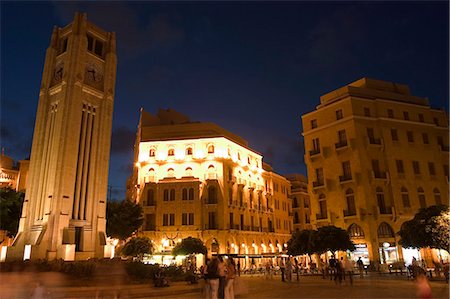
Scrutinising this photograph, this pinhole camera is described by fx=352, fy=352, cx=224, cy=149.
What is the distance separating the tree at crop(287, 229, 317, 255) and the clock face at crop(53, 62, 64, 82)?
29008mm

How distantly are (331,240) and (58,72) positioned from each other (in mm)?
32194

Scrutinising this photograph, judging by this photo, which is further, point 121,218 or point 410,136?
point 410,136

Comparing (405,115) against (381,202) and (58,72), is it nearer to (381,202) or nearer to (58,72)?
(381,202)

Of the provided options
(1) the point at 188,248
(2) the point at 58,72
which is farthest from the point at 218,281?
(2) the point at 58,72

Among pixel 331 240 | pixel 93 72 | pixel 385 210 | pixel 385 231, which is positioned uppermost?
pixel 93 72

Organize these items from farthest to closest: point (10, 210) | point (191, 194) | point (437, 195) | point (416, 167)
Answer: point (191, 194) → point (416, 167) → point (437, 195) → point (10, 210)

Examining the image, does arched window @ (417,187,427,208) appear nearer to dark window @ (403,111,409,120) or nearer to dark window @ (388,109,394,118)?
dark window @ (403,111,409,120)

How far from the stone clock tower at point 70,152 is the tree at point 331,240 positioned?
2010 cm

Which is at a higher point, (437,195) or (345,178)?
(345,178)

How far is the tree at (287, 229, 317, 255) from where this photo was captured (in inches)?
1233

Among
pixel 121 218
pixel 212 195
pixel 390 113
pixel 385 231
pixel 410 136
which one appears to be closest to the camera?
pixel 385 231

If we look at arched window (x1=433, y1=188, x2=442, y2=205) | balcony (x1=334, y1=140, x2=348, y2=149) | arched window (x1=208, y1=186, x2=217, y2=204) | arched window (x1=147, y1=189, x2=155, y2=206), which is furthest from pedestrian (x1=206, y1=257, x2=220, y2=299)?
arched window (x1=147, y1=189, x2=155, y2=206)

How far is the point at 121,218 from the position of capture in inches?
1622

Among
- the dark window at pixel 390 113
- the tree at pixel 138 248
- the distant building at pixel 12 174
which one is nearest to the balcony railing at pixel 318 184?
the dark window at pixel 390 113
